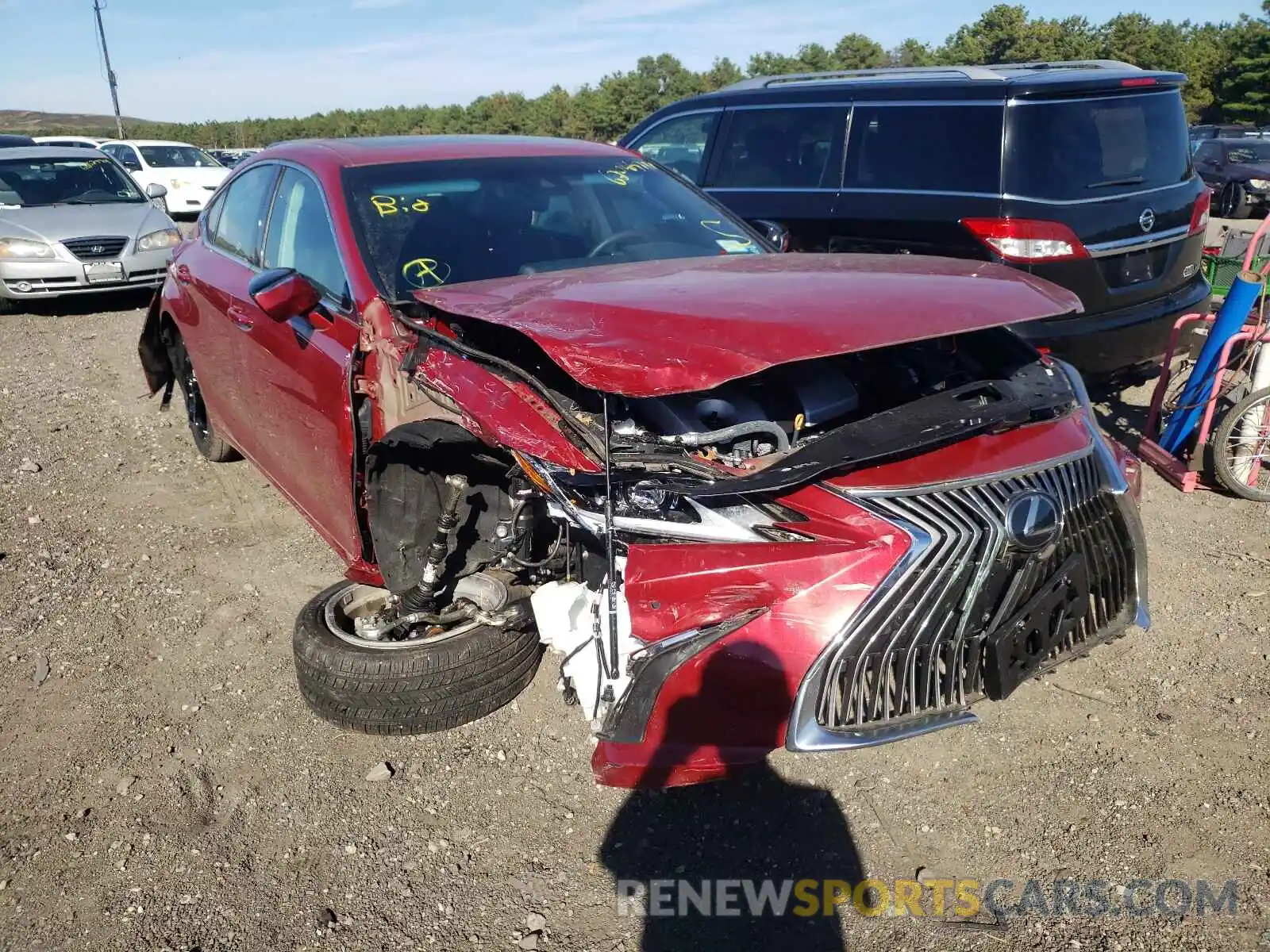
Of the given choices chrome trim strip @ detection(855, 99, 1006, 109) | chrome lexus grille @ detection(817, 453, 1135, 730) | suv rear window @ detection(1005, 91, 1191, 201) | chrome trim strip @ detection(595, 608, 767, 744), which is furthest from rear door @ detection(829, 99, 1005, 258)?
chrome trim strip @ detection(595, 608, 767, 744)

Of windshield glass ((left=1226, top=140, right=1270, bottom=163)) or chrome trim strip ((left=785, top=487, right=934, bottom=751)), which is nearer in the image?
chrome trim strip ((left=785, top=487, right=934, bottom=751))

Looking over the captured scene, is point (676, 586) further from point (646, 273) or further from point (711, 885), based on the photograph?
point (646, 273)

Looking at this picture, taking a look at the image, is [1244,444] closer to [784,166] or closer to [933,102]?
[933,102]

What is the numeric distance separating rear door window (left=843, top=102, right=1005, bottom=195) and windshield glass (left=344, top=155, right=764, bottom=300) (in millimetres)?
2010

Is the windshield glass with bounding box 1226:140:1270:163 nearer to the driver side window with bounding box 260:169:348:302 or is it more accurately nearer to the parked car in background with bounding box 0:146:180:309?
the parked car in background with bounding box 0:146:180:309

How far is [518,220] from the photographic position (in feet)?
11.7

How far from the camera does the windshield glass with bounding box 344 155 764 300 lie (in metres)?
3.29

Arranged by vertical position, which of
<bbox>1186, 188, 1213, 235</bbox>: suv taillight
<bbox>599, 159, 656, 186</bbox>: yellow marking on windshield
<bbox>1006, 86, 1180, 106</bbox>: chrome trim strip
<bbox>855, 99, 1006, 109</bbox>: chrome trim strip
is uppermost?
<bbox>855, 99, 1006, 109</bbox>: chrome trim strip

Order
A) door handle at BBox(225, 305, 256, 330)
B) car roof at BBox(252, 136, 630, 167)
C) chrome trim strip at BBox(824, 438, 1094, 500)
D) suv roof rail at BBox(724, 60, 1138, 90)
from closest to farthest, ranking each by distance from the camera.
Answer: chrome trim strip at BBox(824, 438, 1094, 500)
car roof at BBox(252, 136, 630, 167)
door handle at BBox(225, 305, 256, 330)
suv roof rail at BBox(724, 60, 1138, 90)

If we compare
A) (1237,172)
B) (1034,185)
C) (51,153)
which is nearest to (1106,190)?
(1034,185)

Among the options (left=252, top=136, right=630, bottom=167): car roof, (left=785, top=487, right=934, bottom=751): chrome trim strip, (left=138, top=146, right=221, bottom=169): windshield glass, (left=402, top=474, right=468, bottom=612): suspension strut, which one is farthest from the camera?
(left=138, top=146, right=221, bottom=169): windshield glass

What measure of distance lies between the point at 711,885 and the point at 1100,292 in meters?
3.98

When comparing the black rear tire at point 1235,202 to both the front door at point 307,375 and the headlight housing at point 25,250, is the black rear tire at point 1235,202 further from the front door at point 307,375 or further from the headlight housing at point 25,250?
the headlight housing at point 25,250

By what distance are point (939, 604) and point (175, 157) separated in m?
21.0
